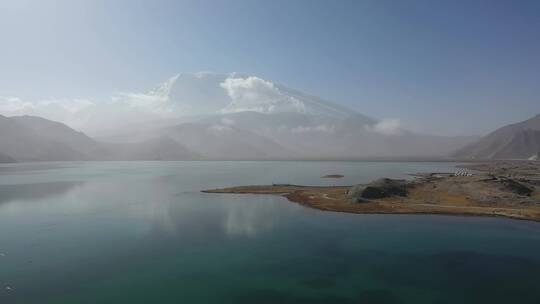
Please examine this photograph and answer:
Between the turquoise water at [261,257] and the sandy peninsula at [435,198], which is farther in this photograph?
the sandy peninsula at [435,198]

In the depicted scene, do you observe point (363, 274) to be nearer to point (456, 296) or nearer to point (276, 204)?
point (456, 296)

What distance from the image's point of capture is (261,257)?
46.2m

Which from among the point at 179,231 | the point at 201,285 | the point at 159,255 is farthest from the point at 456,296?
the point at 179,231

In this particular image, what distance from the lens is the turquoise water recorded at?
35.3 m

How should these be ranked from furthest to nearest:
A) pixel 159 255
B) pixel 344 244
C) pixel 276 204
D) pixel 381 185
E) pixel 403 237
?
pixel 381 185
pixel 276 204
pixel 403 237
pixel 344 244
pixel 159 255

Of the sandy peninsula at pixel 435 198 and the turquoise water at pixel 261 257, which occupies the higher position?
the sandy peninsula at pixel 435 198

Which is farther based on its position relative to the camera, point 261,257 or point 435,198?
point 435,198

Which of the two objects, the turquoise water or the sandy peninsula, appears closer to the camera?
the turquoise water

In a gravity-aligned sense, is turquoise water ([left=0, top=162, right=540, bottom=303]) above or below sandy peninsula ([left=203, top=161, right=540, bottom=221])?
below

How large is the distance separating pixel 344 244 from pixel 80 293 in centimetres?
3449

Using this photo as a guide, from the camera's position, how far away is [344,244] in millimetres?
53125

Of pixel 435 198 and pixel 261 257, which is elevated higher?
pixel 435 198

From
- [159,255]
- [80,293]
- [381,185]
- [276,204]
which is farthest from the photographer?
[381,185]

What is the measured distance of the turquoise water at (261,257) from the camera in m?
35.3
